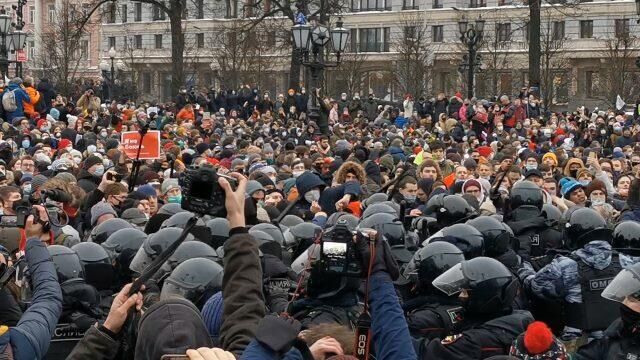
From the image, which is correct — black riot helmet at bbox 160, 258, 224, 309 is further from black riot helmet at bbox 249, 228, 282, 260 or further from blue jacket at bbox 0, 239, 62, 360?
black riot helmet at bbox 249, 228, 282, 260

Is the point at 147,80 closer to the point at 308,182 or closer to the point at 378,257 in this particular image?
the point at 308,182

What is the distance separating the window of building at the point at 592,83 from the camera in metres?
63.8

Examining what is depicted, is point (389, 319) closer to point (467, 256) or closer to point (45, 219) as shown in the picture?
point (45, 219)

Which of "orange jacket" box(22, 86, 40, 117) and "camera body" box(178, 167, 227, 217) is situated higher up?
"orange jacket" box(22, 86, 40, 117)

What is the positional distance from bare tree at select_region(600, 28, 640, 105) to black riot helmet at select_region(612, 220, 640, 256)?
4504cm

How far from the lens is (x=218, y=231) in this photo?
8.73 meters

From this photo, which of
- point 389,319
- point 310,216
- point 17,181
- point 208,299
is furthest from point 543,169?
point 389,319

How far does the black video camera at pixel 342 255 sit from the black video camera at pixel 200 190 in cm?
51

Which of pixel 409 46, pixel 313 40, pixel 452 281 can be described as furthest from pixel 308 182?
pixel 409 46

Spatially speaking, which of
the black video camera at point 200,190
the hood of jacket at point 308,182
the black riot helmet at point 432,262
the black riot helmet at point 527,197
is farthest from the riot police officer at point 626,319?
the hood of jacket at point 308,182

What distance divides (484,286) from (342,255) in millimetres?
1839

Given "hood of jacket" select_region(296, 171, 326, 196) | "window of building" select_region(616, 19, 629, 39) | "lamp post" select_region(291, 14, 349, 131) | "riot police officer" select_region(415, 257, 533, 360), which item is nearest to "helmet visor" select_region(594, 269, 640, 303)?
"riot police officer" select_region(415, 257, 533, 360)

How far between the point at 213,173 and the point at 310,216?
7628 millimetres

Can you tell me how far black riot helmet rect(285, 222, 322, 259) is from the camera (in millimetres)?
8719
